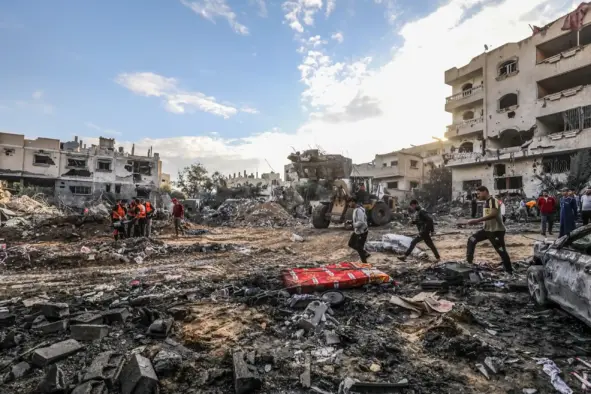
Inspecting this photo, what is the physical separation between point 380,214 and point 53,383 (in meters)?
13.7

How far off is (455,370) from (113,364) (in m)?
2.98

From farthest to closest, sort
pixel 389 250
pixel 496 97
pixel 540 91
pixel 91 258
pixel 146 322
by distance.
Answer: pixel 496 97 < pixel 540 91 < pixel 389 250 < pixel 91 258 < pixel 146 322

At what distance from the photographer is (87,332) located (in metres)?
3.21

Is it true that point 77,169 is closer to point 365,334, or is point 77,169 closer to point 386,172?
point 386,172

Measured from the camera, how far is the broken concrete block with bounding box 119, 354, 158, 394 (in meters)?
2.32

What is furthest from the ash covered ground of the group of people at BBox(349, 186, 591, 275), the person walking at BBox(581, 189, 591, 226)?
the person walking at BBox(581, 189, 591, 226)

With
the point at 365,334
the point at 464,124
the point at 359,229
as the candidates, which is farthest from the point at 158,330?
the point at 464,124

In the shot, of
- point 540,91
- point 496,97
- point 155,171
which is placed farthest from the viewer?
point 155,171

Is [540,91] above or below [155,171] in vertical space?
above

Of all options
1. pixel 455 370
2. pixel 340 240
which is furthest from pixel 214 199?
pixel 455 370

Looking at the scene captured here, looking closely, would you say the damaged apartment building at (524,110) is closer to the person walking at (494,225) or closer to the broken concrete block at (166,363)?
the person walking at (494,225)

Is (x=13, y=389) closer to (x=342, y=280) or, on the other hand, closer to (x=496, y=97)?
(x=342, y=280)

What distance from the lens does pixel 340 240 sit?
1116cm

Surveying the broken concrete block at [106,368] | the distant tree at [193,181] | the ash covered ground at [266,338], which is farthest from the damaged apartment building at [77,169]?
the broken concrete block at [106,368]
